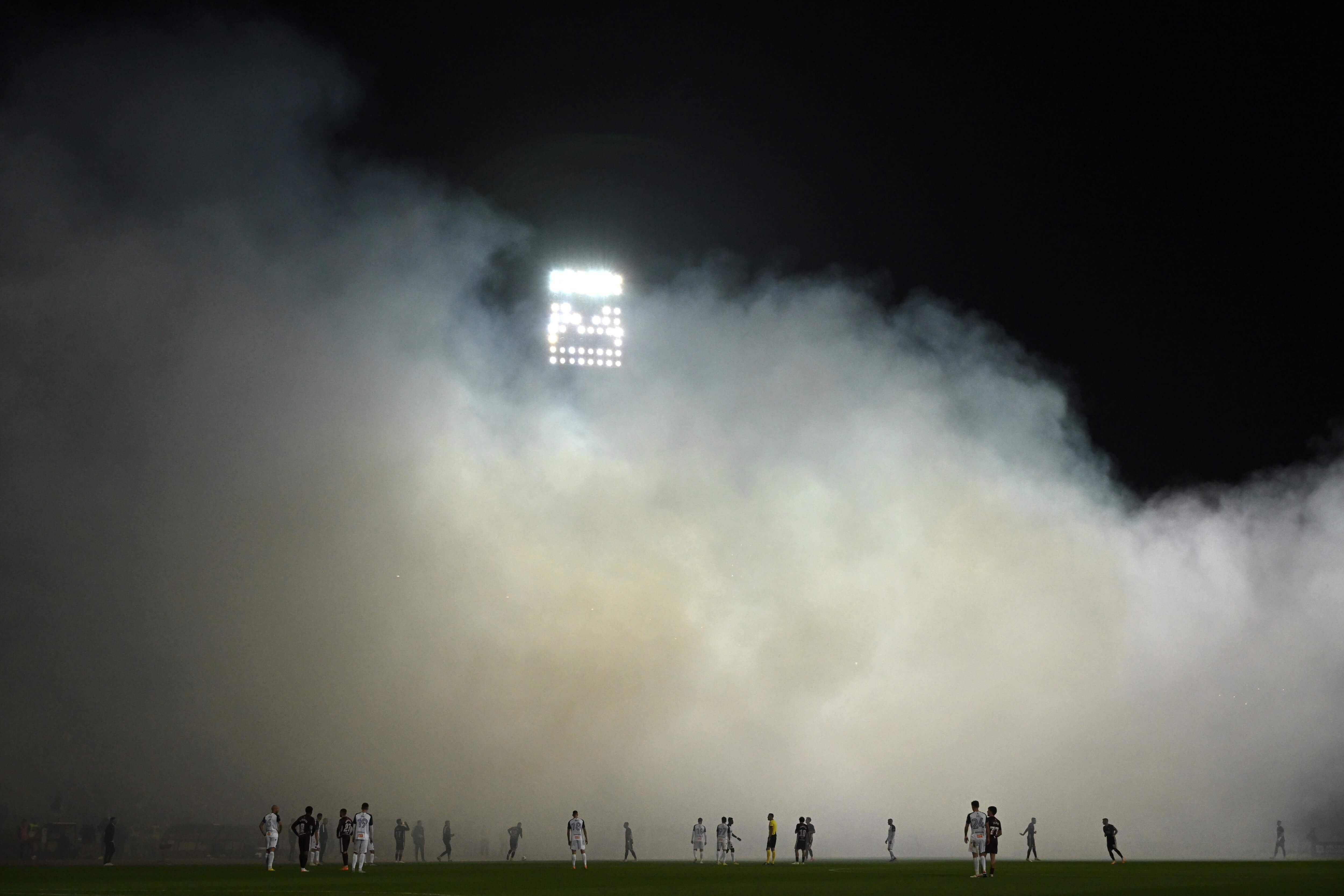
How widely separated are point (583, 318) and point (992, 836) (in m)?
29.6

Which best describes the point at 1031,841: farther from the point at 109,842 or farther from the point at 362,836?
the point at 109,842

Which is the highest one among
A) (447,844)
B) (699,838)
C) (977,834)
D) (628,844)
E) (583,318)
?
(583,318)

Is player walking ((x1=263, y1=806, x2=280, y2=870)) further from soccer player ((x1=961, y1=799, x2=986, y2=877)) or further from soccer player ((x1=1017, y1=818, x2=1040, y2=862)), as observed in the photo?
soccer player ((x1=1017, y1=818, x2=1040, y2=862))

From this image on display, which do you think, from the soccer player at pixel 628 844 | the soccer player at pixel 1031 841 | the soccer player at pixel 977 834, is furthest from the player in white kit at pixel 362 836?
the soccer player at pixel 1031 841

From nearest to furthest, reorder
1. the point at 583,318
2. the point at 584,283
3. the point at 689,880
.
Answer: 1. the point at 689,880
2. the point at 584,283
3. the point at 583,318

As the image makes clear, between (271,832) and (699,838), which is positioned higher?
(271,832)

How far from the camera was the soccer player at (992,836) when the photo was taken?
24062 millimetres

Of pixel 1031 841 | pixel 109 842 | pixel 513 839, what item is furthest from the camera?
pixel 513 839

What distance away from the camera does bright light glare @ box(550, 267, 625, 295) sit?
160ft

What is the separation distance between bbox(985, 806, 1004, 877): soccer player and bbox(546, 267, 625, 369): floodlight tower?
28.3 metres

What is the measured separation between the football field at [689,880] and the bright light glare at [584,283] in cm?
2429

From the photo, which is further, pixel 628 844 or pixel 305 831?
pixel 628 844

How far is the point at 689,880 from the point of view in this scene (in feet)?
75.0

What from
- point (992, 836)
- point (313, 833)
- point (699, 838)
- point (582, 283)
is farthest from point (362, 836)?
point (582, 283)
